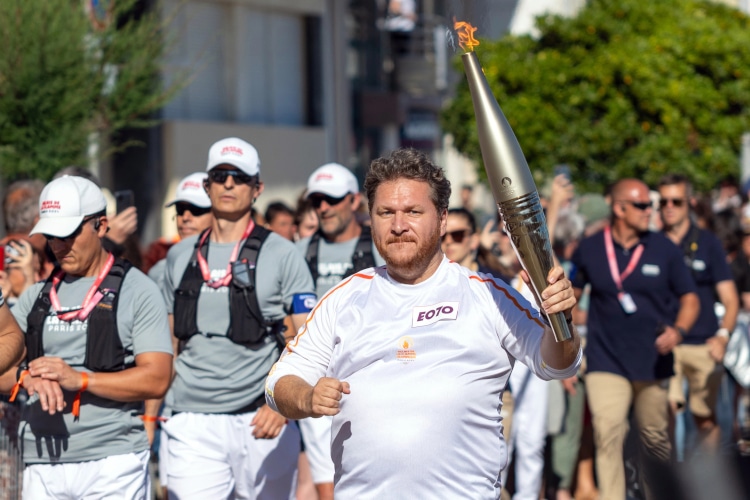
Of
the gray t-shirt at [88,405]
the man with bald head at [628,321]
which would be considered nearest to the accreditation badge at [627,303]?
the man with bald head at [628,321]

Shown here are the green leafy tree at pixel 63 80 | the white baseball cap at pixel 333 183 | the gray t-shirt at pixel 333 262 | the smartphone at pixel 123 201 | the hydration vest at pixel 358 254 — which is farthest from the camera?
the green leafy tree at pixel 63 80

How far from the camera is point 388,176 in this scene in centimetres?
434

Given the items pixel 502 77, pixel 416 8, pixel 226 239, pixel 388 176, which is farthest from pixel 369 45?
pixel 388 176

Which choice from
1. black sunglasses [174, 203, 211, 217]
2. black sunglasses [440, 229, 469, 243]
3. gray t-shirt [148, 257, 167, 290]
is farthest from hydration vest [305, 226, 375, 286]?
gray t-shirt [148, 257, 167, 290]

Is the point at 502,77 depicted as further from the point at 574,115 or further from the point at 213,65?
the point at 213,65

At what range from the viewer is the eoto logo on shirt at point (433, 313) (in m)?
4.24

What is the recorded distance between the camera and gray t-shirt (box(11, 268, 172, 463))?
17.8 feet

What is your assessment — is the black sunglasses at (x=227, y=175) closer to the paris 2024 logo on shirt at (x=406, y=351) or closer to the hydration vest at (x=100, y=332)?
the hydration vest at (x=100, y=332)

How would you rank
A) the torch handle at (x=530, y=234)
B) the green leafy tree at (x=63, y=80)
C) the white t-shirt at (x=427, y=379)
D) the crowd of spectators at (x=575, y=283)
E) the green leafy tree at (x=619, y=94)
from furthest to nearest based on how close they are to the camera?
the green leafy tree at (x=619, y=94) < the green leafy tree at (x=63, y=80) < the crowd of spectators at (x=575, y=283) < the white t-shirt at (x=427, y=379) < the torch handle at (x=530, y=234)

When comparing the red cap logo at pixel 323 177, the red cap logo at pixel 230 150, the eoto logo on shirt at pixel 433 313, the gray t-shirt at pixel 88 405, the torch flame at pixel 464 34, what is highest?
the torch flame at pixel 464 34

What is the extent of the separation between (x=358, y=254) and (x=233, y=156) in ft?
4.30

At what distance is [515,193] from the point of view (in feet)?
12.1

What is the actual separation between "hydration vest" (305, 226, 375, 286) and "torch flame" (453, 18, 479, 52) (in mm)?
3665

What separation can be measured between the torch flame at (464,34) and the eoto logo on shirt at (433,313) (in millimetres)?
919
